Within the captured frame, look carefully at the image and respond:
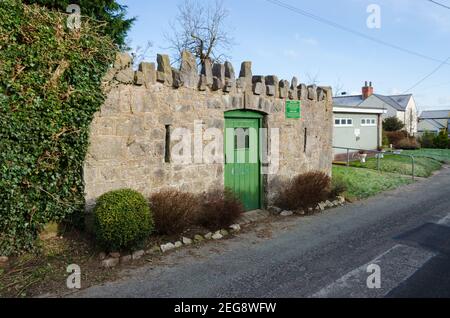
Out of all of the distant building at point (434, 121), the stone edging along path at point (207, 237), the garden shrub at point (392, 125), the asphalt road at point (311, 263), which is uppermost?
the distant building at point (434, 121)

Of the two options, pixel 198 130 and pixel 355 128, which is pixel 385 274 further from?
pixel 355 128

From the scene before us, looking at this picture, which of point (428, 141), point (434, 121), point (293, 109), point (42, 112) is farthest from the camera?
point (434, 121)

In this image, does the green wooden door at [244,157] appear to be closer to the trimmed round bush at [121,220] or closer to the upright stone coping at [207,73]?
the upright stone coping at [207,73]

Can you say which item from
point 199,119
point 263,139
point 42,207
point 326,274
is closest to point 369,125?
point 263,139

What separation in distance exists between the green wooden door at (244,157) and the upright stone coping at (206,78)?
0.40 m

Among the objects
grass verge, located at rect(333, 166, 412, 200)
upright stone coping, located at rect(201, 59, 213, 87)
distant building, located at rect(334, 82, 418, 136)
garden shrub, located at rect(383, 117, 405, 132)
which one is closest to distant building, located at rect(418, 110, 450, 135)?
distant building, located at rect(334, 82, 418, 136)

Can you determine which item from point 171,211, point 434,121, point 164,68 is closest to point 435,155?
point 164,68

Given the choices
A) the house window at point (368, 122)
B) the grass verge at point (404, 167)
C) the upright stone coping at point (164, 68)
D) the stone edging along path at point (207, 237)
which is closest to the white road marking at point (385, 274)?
the stone edging along path at point (207, 237)

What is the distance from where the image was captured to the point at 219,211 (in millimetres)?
6340

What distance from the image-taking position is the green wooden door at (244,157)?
7410 mm

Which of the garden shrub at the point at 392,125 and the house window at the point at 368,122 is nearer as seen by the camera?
the house window at the point at 368,122

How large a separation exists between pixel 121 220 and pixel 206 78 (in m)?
3.25
